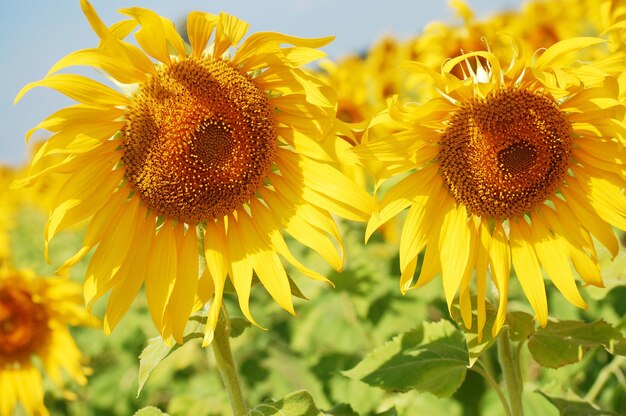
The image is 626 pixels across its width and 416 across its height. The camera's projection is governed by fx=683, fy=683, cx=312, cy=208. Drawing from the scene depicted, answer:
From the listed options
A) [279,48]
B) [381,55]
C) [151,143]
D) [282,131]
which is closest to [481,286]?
[282,131]

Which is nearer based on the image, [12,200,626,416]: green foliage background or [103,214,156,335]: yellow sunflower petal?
[103,214,156,335]: yellow sunflower petal

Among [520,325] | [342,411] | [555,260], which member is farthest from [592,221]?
[342,411]

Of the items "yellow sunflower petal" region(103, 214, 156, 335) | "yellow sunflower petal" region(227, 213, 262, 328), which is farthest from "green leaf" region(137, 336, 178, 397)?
"yellow sunflower petal" region(227, 213, 262, 328)

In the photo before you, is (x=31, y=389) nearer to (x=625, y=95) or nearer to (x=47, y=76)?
(x=47, y=76)

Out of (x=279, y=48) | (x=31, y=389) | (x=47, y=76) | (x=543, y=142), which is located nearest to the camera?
(x=47, y=76)

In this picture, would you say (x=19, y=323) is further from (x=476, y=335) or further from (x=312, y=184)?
(x=476, y=335)

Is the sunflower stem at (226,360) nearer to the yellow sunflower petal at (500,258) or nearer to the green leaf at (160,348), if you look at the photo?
the green leaf at (160,348)

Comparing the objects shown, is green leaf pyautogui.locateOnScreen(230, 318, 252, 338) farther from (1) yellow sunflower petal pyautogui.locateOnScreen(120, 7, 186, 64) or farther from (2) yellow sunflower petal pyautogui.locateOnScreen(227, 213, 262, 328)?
(1) yellow sunflower petal pyautogui.locateOnScreen(120, 7, 186, 64)
